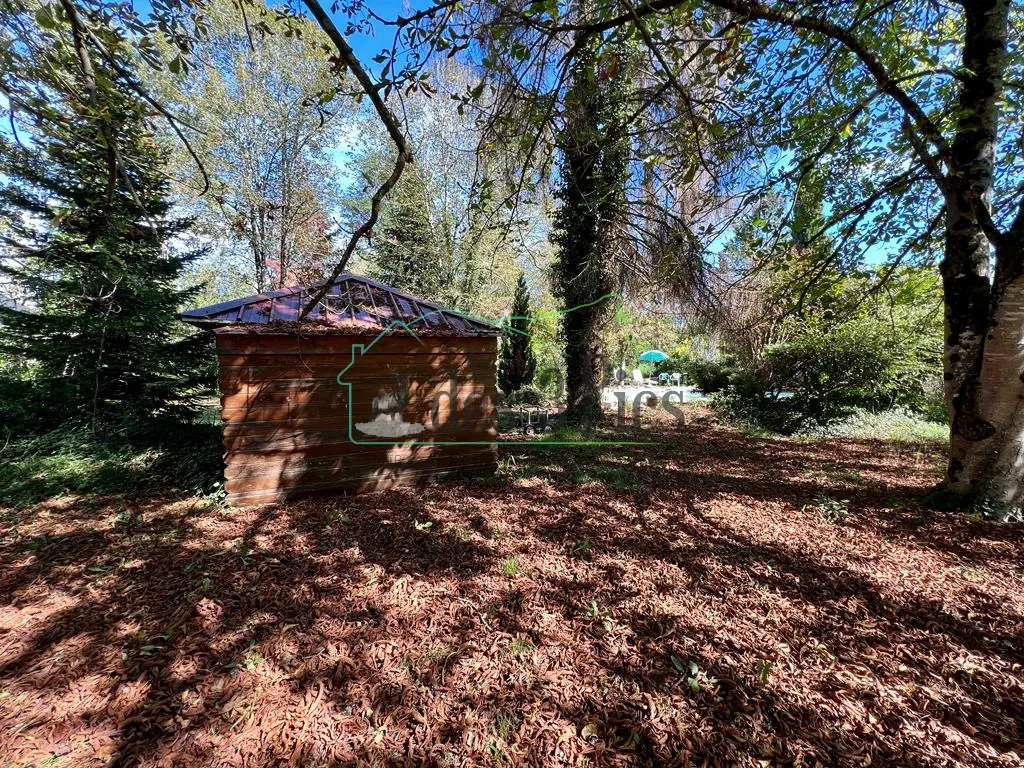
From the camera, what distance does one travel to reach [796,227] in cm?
457

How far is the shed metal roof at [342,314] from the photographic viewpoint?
170 inches

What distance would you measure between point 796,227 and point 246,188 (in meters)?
17.3

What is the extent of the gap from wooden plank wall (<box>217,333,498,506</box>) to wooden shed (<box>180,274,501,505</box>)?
13mm

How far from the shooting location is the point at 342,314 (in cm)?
489

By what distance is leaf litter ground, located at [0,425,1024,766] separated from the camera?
177 cm

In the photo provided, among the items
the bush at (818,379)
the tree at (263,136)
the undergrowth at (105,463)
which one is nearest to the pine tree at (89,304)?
the undergrowth at (105,463)

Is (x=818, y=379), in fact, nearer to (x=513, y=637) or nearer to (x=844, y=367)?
(x=844, y=367)

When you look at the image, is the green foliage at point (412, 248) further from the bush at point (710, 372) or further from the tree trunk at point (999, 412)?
the tree trunk at point (999, 412)

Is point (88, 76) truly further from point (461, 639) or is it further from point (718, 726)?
point (718, 726)

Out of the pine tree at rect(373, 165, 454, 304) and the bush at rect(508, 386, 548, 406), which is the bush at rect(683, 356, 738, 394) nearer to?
the bush at rect(508, 386, 548, 406)

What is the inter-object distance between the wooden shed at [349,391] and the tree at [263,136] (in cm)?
855

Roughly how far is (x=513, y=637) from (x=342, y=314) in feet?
13.6

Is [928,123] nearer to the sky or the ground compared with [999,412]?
nearer to the sky

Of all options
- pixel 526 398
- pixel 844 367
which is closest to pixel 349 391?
pixel 526 398
